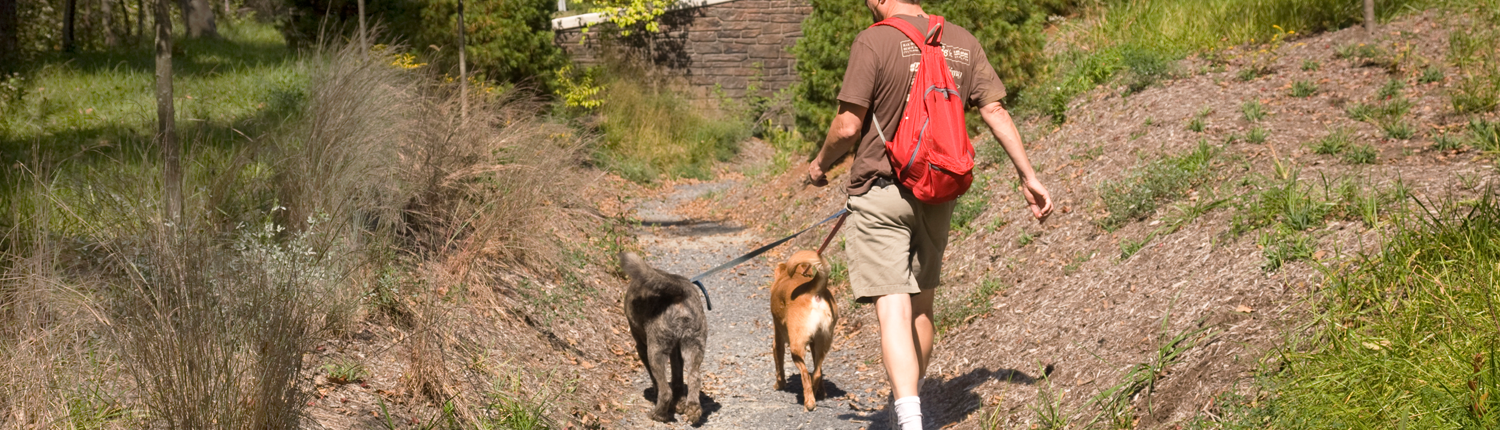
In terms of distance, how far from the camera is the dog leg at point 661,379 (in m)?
4.73

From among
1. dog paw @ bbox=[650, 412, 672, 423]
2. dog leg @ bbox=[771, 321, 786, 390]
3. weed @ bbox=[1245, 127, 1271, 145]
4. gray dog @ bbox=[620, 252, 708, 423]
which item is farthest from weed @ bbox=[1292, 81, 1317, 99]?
dog paw @ bbox=[650, 412, 672, 423]

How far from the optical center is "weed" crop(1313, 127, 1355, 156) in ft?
18.8

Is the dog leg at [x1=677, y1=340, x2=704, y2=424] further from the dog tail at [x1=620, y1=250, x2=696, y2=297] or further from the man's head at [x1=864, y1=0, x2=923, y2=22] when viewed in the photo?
the man's head at [x1=864, y1=0, x2=923, y2=22]

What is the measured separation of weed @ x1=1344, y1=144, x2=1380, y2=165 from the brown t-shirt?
119 inches

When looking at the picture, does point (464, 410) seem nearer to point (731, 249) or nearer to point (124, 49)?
point (731, 249)

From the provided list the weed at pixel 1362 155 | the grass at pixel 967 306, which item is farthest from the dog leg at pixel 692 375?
the weed at pixel 1362 155

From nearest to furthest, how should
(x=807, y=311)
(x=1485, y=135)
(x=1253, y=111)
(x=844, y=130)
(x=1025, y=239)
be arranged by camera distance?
1. (x=844, y=130)
2. (x=807, y=311)
3. (x=1485, y=135)
4. (x=1025, y=239)
5. (x=1253, y=111)

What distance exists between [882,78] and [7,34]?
11261 millimetres

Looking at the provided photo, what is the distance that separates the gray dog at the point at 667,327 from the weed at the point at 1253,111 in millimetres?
4397

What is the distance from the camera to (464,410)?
13.4ft

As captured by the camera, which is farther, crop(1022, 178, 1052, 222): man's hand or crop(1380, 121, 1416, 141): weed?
crop(1380, 121, 1416, 141): weed

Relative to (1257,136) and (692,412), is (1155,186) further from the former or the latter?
(692,412)

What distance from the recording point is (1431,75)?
22.3ft

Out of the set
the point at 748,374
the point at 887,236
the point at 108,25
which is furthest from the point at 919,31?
the point at 108,25
